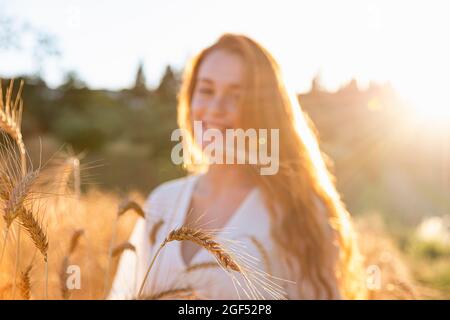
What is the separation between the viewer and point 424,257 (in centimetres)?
792

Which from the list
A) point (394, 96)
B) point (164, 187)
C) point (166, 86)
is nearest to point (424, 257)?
point (164, 187)

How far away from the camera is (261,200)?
207 cm

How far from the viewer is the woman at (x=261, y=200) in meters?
1.79

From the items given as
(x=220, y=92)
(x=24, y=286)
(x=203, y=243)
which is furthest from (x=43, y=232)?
(x=220, y=92)

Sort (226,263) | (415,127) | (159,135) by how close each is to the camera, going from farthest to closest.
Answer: (415,127)
(159,135)
(226,263)

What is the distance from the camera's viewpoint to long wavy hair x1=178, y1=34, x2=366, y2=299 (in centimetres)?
180

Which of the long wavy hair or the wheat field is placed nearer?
the wheat field

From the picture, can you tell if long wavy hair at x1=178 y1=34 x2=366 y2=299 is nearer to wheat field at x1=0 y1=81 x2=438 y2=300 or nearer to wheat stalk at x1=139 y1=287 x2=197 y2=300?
wheat field at x1=0 y1=81 x2=438 y2=300

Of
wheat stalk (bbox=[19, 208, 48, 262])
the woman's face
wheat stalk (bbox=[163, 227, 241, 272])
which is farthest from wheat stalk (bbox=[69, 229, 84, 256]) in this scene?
the woman's face

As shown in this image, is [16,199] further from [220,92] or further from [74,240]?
[220,92]

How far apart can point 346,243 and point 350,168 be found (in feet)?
42.7

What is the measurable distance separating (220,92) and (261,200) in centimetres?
48
